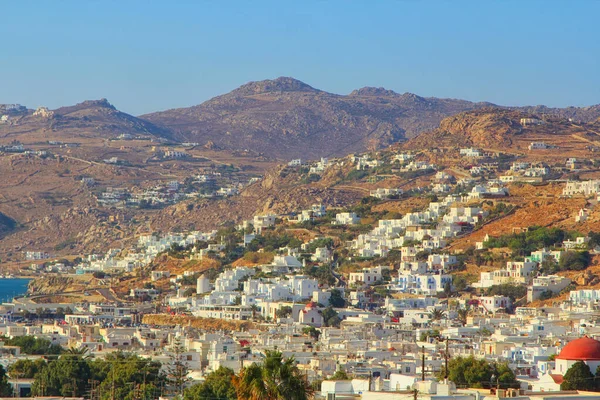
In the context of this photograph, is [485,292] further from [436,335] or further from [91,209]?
[91,209]

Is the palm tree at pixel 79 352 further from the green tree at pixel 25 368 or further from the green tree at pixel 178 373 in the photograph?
the green tree at pixel 178 373

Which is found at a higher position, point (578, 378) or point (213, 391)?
point (578, 378)

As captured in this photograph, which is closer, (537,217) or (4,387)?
(4,387)

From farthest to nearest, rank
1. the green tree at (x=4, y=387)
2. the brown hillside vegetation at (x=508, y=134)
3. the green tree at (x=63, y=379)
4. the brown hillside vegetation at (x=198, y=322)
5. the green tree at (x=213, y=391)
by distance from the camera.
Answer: the brown hillside vegetation at (x=508, y=134) → the brown hillside vegetation at (x=198, y=322) → the green tree at (x=63, y=379) → the green tree at (x=4, y=387) → the green tree at (x=213, y=391)

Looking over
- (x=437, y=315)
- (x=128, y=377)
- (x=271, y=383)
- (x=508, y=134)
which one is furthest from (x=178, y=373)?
(x=508, y=134)

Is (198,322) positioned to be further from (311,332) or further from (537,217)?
(537,217)

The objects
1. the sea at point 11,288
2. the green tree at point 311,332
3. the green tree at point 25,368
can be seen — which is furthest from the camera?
→ the sea at point 11,288

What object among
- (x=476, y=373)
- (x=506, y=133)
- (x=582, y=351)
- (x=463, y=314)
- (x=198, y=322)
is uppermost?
(x=506, y=133)

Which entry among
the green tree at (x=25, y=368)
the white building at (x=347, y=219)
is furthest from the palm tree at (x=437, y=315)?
the white building at (x=347, y=219)
